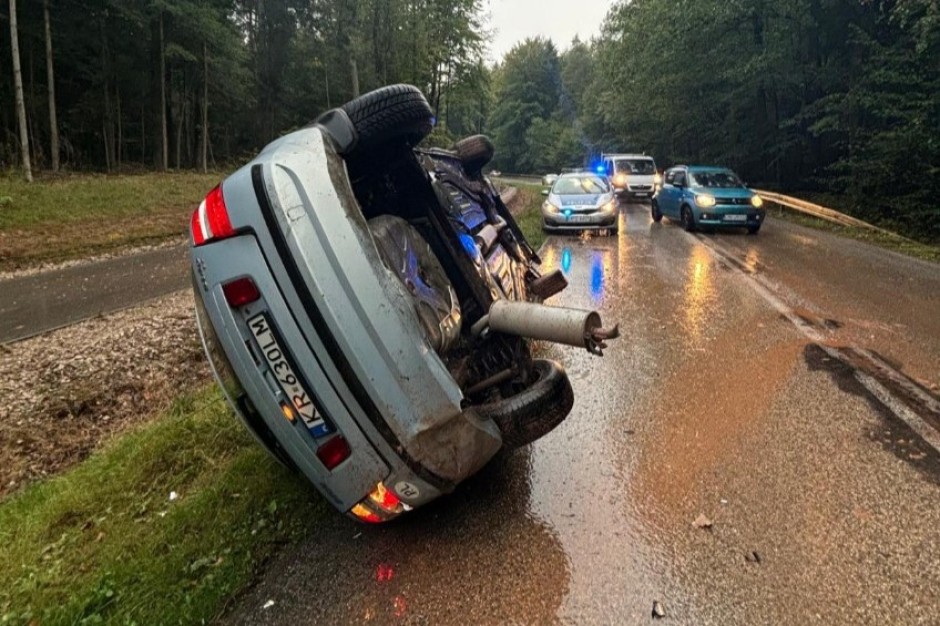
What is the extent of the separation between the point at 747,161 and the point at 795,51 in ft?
26.2

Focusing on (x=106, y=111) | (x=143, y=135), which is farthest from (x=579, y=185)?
(x=143, y=135)

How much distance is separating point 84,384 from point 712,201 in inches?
522

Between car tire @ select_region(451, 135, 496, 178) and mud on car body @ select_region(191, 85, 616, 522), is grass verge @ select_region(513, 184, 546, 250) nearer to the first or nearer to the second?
car tire @ select_region(451, 135, 496, 178)

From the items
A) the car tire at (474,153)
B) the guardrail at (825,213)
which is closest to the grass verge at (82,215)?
the car tire at (474,153)

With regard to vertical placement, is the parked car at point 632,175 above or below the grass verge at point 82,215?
above

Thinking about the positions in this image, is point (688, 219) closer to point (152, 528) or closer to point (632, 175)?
point (632, 175)

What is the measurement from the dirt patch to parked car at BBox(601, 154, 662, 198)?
20.6m

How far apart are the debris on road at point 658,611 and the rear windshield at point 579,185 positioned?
12779 mm

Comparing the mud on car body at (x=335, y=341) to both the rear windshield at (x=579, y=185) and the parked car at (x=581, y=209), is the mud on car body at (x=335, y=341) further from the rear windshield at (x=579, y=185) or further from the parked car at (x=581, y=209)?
the rear windshield at (x=579, y=185)

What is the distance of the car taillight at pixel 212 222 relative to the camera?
2.33 metres

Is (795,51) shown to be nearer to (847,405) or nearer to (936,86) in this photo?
(936,86)

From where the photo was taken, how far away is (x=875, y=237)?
547 inches

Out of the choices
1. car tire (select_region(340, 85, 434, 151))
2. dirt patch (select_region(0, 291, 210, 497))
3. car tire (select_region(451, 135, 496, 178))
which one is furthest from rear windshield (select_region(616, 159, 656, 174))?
car tire (select_region(340, 85, 434, 151))

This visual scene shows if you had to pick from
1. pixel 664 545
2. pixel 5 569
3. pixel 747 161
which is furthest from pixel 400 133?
pixel 747 161
